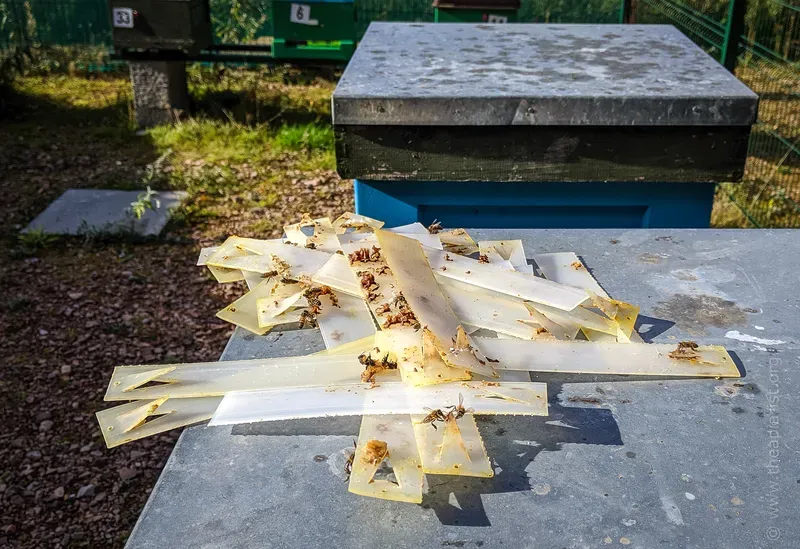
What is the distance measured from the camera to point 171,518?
106 cm

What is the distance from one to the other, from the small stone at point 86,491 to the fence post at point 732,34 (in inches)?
180

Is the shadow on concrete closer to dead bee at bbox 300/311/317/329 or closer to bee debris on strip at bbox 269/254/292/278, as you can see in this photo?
dead bee at bbox 300/311/317/329

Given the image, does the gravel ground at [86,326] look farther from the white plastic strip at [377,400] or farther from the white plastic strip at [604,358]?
the white plastic strip at [604,358]

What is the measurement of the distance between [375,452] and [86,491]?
7.23ft

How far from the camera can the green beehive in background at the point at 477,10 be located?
6.09 m

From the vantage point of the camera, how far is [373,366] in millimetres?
1315

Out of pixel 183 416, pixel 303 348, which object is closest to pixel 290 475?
pixel 183 416

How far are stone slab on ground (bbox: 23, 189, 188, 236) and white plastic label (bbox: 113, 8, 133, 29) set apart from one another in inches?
58.7

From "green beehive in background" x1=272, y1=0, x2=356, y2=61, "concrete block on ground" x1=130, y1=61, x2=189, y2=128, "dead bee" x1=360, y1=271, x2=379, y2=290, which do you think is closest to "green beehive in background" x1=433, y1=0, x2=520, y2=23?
"green beehive in background" x1=272, y1=0, x2=356, y2=61

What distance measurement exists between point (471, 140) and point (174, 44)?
4619mm

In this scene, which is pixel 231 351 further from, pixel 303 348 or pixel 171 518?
pixel 171 518

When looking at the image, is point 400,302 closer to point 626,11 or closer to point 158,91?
point 158,91

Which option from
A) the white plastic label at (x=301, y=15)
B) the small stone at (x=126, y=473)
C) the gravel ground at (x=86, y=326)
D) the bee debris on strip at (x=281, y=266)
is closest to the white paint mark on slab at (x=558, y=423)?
the bee debris on strip at (x=281, y=266)

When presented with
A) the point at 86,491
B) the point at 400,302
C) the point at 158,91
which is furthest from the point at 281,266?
the point at 158,91
